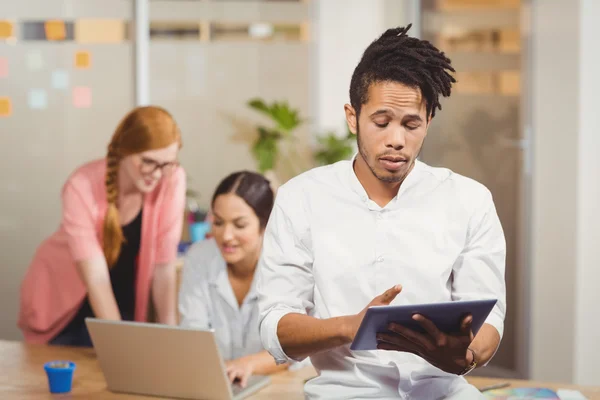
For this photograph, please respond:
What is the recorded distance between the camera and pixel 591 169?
4211mm

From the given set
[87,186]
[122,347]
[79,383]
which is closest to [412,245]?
[122,347]

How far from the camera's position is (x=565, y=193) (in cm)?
440

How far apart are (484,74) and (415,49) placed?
324 centimetres

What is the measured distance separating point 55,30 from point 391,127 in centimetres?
351

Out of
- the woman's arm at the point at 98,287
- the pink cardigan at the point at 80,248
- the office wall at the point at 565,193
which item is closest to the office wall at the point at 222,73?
the office wall at the point at 565,193

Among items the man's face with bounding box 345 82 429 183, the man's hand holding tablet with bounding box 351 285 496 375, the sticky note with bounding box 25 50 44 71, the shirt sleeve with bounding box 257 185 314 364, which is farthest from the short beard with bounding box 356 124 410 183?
the sticky note with bounding box 25 50 44 71

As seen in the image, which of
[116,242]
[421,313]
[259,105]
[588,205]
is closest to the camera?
[421,313]

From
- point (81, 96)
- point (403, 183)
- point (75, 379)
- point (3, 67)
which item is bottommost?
point (75, 379)

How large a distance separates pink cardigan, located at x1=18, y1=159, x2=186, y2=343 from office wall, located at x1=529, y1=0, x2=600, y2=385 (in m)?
2.08

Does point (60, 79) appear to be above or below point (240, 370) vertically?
above

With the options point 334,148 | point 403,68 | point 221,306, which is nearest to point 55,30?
point 334,148

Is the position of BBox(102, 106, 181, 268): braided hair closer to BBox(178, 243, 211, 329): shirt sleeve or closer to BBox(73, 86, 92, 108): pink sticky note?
BBox(178, 243, 211, 329): shirt sleeve

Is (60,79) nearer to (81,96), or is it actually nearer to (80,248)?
(81,96)

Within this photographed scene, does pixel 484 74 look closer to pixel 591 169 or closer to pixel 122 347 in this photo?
pixel 591 169
